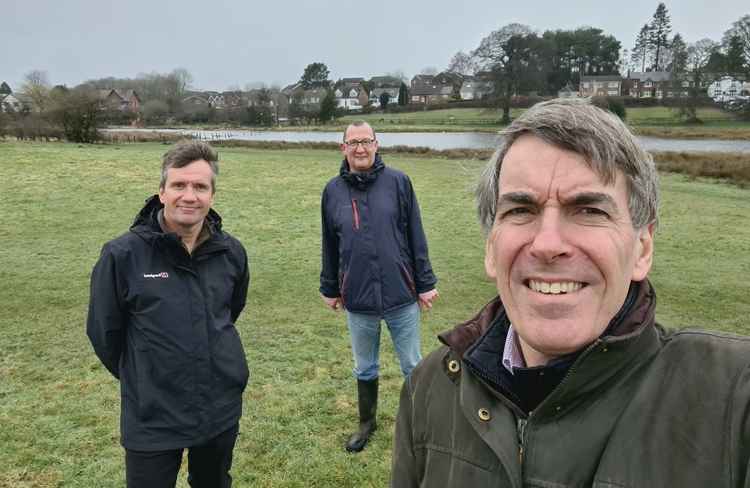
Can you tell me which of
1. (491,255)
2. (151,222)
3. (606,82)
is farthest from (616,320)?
(606,82)

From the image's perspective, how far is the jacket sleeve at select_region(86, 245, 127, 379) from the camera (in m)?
2.64

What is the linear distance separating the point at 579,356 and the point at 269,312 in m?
6.42

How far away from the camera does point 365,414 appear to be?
165 inches

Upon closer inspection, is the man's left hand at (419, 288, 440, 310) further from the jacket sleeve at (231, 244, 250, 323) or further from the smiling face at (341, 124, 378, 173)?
the jacket sleeve at (231, 244, 250, 323)

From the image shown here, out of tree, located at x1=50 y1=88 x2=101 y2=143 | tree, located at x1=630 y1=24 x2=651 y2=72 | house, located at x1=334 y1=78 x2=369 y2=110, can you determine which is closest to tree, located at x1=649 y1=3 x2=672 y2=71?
tree, located at x1=630 y1=24 x2=651 y2=72

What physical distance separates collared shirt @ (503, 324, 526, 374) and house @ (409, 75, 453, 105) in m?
103

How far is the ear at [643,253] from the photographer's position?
4.40 ft

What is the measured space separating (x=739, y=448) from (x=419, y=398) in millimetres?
794

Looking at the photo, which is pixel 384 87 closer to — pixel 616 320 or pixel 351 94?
pixel 351 94

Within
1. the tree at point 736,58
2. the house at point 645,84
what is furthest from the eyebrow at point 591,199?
the house at point 645,84

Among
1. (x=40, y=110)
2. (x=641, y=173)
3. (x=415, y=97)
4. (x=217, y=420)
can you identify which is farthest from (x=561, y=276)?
(x=415, y=97)

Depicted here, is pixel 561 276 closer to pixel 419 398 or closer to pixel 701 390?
pixel 701 390

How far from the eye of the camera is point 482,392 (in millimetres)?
1385

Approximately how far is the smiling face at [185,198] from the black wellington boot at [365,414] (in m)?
1.94
